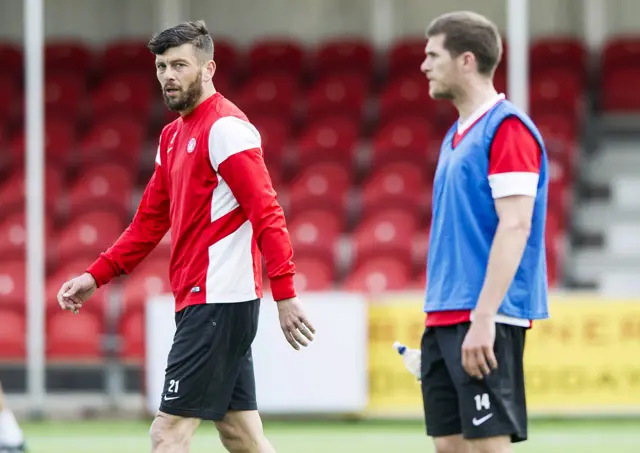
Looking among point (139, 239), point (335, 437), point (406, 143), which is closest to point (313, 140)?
point (406, 143)

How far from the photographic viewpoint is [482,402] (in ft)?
15.7

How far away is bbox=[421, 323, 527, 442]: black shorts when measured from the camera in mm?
4770

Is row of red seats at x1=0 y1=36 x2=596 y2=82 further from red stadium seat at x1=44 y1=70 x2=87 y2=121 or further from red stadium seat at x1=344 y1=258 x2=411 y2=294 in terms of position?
red stadium seat at x1=344 y1=258 x2=411 y2=294

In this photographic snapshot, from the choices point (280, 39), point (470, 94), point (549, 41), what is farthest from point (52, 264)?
point (470, 94)

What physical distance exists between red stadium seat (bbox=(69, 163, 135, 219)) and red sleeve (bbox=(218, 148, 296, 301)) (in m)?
8.52

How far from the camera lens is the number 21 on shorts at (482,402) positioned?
4770mm

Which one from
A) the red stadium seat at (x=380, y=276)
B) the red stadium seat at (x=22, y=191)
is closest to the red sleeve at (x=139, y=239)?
the red stadium seat at (x=380, y=276)

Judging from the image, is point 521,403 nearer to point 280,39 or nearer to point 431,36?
point 431,36

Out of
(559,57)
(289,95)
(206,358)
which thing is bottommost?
(206,358)

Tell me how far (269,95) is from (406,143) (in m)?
2.00

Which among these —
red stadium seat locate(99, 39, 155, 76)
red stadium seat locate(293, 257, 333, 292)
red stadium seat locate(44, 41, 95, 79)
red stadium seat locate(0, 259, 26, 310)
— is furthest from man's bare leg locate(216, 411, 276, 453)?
red stadium seat locate(44, 41, 95, 79)

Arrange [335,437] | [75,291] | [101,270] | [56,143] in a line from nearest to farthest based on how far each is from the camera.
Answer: [75,291] → [101,270] → [335,437] → [56,143]

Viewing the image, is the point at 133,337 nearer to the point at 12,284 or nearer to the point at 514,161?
the point at 12,284

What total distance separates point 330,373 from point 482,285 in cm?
598
